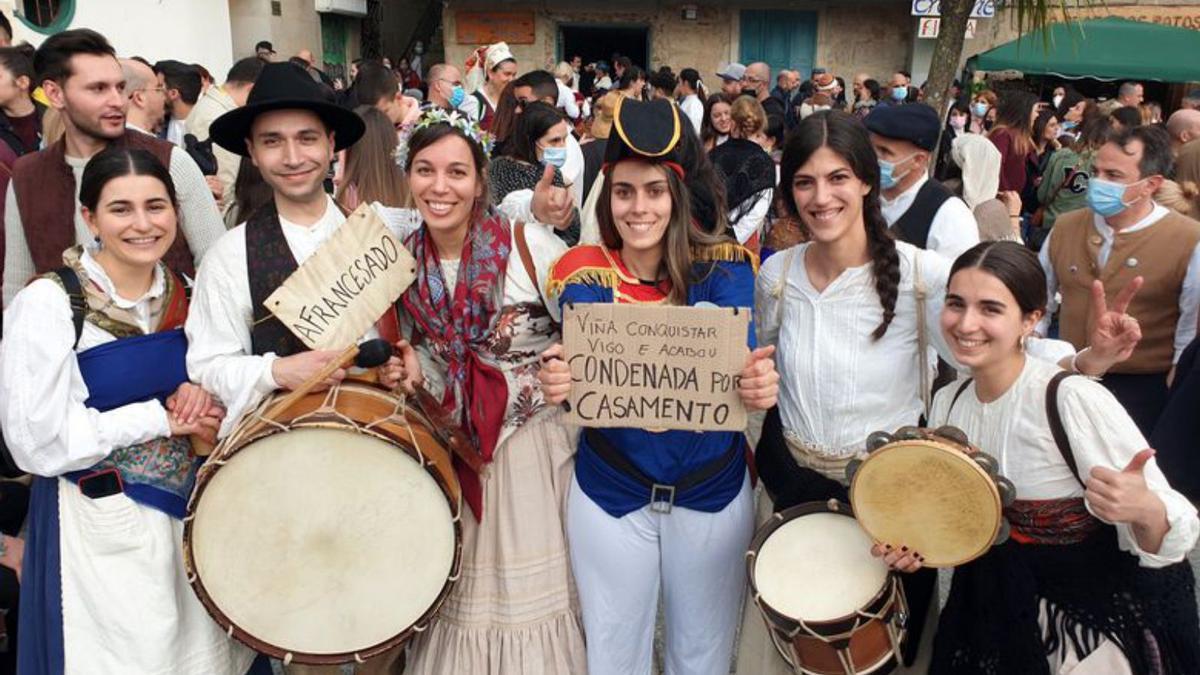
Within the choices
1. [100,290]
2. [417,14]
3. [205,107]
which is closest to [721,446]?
[100,290]

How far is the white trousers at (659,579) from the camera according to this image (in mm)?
2562

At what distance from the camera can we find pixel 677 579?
8.60 ft

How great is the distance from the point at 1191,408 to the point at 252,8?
51.7 ft

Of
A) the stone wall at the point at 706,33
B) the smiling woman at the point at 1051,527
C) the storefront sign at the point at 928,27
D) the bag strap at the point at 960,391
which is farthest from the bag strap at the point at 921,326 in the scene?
the stone wall at the point at 706,33

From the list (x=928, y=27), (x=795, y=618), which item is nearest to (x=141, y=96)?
(x=795, y=618)

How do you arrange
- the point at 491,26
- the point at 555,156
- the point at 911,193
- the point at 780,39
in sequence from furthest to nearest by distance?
the point at 780,39
the point at 491,26
the point at 555,156
the point at 911,193

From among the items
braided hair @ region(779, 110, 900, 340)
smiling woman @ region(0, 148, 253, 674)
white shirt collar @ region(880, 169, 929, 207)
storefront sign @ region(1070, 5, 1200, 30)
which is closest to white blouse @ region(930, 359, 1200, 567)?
braided hair @ region(779, 110, 900, 340)

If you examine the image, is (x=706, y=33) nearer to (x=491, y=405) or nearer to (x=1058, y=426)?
→ (x=491, y=405)

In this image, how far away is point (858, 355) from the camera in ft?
8.09

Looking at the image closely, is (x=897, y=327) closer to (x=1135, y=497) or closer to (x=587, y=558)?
(x=1135, y=497)

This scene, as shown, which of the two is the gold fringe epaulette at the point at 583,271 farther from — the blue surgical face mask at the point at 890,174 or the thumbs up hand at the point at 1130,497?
the blue surgical face mask at the point at 890,174

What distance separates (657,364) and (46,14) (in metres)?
11.6

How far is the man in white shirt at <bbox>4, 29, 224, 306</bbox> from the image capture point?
10.8 ft

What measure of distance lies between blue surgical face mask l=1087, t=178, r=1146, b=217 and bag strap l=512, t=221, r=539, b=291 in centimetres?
268
